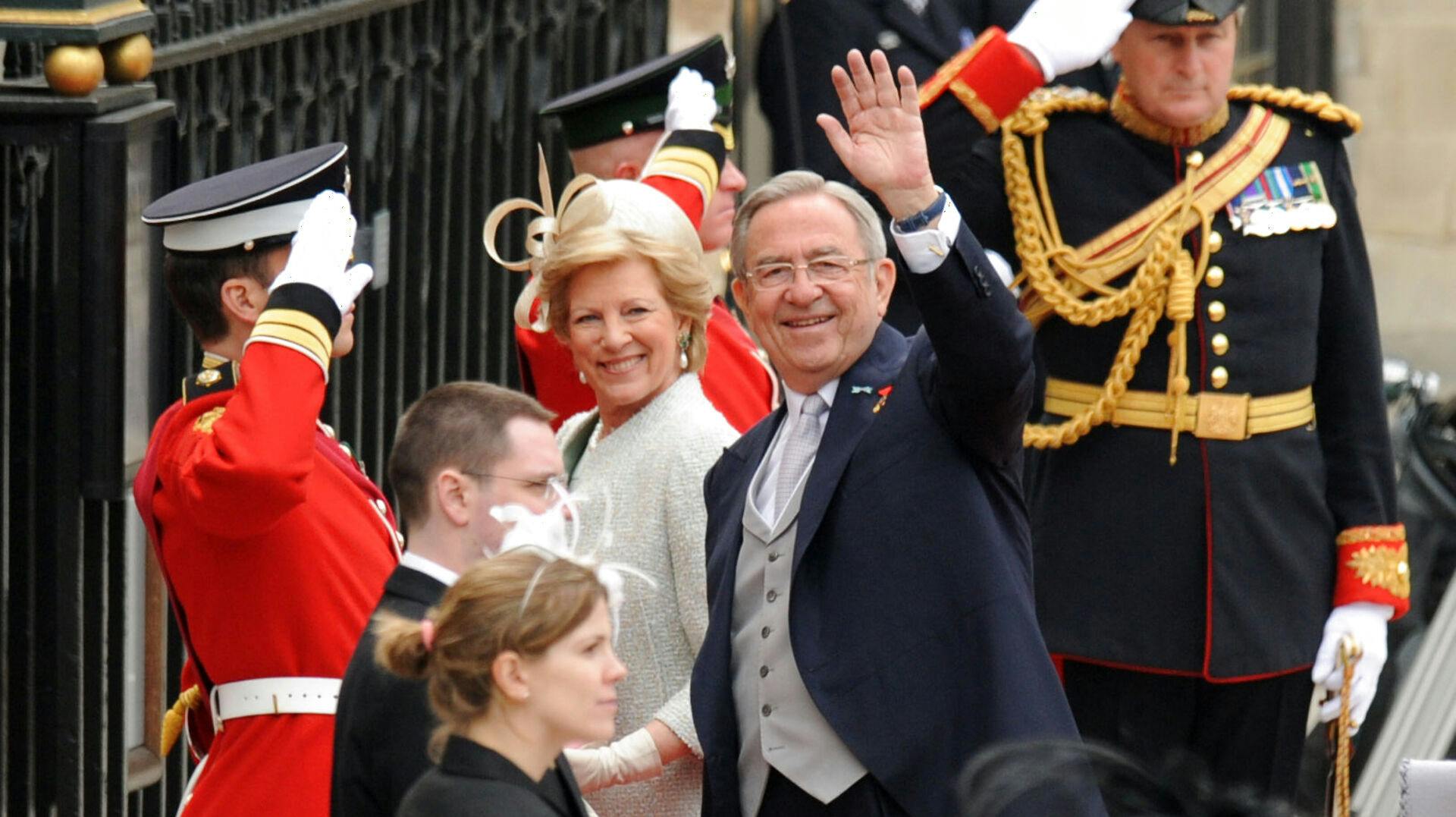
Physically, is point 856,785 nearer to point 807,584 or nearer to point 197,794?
point 807,584

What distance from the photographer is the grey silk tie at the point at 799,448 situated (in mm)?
3598

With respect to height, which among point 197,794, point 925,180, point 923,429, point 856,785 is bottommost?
point 197,794

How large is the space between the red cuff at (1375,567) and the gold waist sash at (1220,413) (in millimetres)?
219

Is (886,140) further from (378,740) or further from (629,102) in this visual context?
(629,102)

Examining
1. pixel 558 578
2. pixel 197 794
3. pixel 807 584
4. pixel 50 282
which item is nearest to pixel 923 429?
pixel 807 584

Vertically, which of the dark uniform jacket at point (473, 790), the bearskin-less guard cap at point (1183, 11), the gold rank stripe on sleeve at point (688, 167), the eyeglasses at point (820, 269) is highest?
the bearskin-less guard cap at point (1183, 11)

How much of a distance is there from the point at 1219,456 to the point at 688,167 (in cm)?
106

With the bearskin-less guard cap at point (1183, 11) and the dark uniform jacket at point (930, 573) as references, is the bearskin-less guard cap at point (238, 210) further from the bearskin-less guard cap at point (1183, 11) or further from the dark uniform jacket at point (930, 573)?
the bearskin-less guard cap at point (1183, 11)

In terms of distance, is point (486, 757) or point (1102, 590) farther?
point (1102, 590)

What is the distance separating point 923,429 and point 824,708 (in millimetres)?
386

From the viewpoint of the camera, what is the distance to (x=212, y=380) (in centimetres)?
380

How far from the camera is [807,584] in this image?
347 centimetres

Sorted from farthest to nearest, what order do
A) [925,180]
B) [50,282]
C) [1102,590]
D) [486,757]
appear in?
[1102,590], [50,282], [925,180], [486,757]

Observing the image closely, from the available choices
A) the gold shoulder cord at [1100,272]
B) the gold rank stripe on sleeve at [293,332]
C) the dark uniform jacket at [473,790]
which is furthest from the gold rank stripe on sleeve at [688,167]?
the dark uniform jacket at [473,790]
